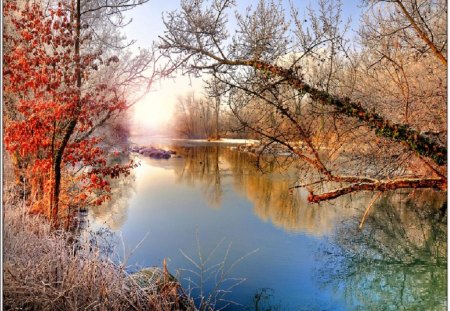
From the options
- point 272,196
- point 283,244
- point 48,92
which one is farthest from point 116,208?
point 283,244

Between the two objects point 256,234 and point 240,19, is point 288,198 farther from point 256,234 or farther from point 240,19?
point 240,19

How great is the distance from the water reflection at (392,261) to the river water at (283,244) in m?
0.01

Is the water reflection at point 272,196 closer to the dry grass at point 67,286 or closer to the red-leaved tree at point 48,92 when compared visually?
the dry grass at point 67,286

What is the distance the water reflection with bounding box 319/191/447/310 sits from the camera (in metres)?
4.18

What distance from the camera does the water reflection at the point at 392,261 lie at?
4.18 metres

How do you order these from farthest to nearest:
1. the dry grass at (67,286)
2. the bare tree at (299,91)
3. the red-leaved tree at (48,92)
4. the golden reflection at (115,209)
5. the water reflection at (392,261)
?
the golden reflection at (115,209)
the red-leaved tree at (48,92)
the water reflection at (392,261)
the bare tree at (299,91)
the dry grass at (67,286)

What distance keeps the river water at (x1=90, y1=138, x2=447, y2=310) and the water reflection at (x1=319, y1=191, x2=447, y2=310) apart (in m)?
0.01

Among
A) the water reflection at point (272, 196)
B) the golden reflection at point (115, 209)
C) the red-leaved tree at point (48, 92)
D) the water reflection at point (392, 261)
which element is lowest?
the water reflection at point (392, 261)

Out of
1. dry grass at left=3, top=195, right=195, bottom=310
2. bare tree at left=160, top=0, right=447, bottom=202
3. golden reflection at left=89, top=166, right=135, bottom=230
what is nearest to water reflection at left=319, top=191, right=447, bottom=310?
bare tree at left=160, top=0, right=447, bottom=202

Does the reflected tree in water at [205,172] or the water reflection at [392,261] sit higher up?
the reflected tree in water at [205,172]

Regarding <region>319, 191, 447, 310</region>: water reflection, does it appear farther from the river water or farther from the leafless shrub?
the leafless shrub

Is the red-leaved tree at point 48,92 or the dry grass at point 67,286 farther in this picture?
the red-leaved tree at point 48,92

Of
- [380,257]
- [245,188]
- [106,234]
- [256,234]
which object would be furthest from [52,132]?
[245,188]

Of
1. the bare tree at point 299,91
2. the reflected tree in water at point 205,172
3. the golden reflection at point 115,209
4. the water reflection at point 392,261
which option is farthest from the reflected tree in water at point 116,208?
the water reflection at point 392,261
